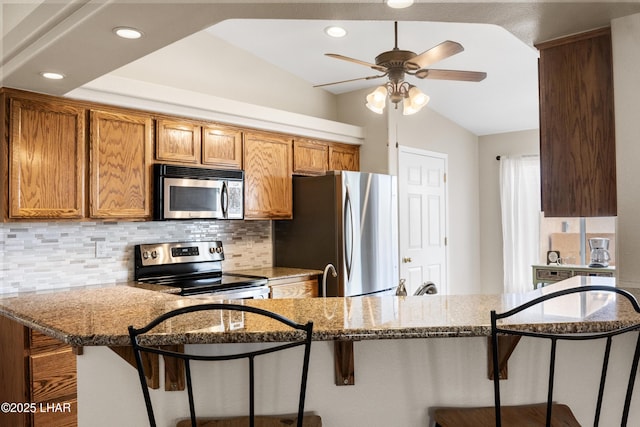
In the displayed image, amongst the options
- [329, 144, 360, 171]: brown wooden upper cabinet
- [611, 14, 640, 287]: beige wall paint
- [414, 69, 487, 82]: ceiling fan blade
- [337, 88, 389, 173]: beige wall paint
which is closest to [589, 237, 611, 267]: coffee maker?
[337, 88, 389, 173]: beige wall paint

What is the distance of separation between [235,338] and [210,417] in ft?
1.31

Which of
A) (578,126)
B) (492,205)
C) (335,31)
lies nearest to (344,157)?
(335,31)

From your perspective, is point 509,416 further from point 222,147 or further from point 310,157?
point 310,157

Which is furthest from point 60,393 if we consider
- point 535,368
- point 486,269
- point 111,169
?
point 486,269

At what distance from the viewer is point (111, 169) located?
10.2 ft

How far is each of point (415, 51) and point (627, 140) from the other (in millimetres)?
2504

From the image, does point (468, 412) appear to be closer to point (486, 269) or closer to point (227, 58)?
point (227, 58)

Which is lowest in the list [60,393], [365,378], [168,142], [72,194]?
[60,393]

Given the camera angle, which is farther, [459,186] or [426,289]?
[459,186]

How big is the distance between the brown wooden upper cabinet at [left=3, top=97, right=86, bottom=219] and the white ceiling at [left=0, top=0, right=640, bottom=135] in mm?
141

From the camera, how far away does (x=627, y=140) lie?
1717 mm

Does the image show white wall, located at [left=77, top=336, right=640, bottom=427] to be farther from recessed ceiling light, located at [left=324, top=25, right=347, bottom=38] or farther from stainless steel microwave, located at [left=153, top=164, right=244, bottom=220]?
recessed ceiling light, located at [left=324, top=25, right=347, bottom=38]

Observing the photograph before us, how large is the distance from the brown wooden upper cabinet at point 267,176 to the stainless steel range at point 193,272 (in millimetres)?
496

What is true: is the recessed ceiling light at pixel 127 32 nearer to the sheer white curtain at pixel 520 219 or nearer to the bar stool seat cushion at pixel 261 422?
the bar stool seat cushion at pixel 261 422
